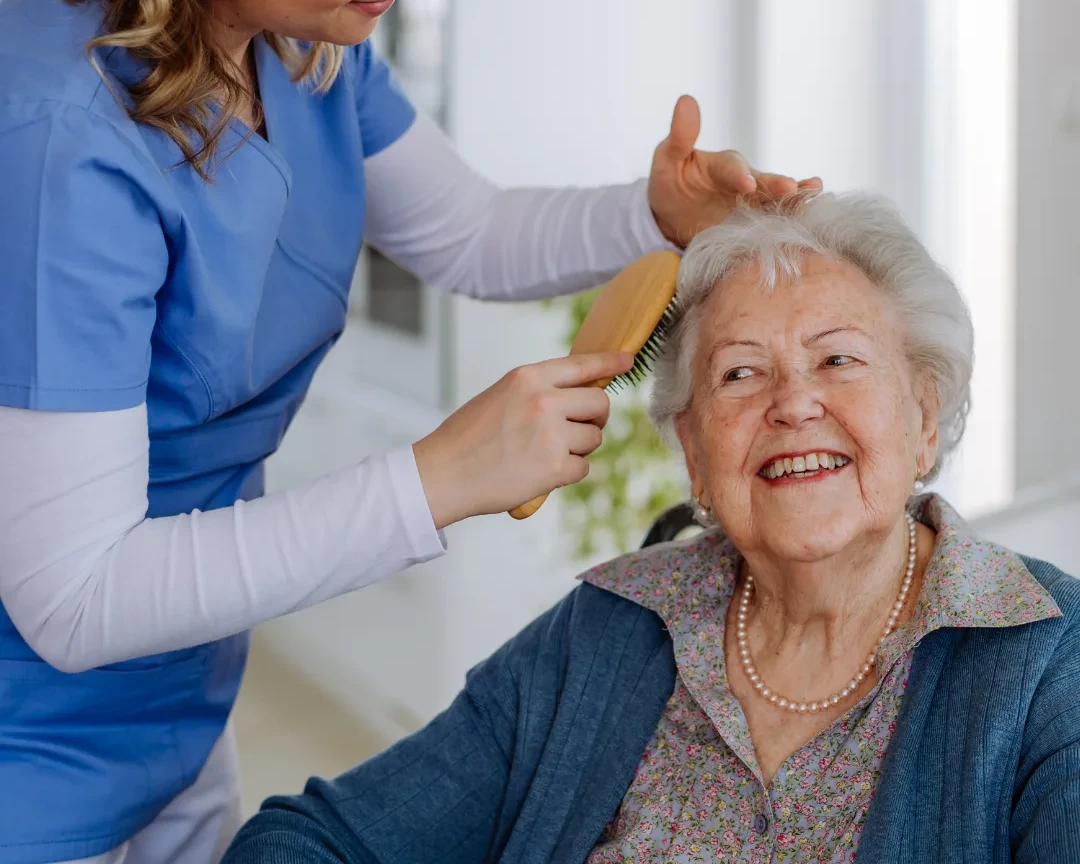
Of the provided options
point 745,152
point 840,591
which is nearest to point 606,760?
point 840,591

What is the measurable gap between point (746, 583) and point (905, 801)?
0.38 meters

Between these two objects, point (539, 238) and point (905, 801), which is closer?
point (905, 801)

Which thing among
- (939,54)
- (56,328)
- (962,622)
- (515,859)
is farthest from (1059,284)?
(56,328)

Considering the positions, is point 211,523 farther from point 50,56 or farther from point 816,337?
point 816,337

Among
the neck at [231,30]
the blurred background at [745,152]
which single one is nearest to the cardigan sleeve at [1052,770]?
the neck at [231,30]

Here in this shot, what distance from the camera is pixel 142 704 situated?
4.68 ft

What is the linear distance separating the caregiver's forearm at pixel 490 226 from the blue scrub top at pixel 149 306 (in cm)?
7

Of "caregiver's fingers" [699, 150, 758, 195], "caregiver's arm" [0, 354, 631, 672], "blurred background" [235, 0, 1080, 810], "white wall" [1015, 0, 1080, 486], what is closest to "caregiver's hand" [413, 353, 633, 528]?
"caregiver's arm" [0, 354, 631, 672]

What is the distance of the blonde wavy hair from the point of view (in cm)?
119

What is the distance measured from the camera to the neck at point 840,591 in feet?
4.58

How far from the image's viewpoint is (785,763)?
135 cm

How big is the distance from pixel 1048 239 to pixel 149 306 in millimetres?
2066

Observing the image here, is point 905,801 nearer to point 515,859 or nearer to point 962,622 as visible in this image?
point 962,622

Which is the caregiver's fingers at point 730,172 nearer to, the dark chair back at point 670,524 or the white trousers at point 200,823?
the dark chair back at point 670,524
